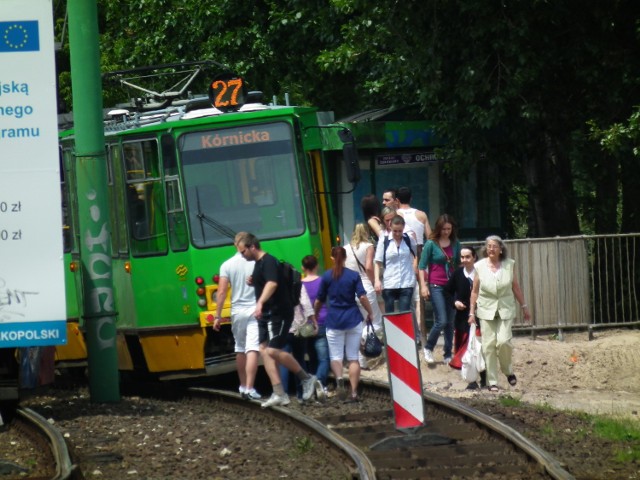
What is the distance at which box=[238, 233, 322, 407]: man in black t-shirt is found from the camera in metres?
14.4

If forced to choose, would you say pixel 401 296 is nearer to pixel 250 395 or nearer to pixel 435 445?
pixel 250 395

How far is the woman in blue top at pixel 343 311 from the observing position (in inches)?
583

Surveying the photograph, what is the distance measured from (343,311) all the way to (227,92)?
3.15 meters

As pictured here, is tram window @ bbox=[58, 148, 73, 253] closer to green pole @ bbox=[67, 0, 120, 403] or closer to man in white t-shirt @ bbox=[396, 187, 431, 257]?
green pole @ bbox=[67, 0, 120, 403]

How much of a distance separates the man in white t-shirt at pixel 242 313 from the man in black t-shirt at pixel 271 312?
0.13m

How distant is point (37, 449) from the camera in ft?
40.9

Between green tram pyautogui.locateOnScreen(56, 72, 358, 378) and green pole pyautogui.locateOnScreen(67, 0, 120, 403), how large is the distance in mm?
788

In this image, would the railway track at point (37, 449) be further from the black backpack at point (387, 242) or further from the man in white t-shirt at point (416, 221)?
the man in white t-shirt at point (416, 221)

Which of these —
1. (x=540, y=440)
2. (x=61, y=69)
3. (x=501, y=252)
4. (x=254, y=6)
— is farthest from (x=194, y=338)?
(x=61, y=69)

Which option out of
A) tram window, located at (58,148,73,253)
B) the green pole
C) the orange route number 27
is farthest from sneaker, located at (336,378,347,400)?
tram window, located at (58,148,73,253)

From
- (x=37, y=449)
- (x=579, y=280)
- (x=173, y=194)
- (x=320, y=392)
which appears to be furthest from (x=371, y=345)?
(x=579, y=280)

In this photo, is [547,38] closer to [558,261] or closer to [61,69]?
[558,261]

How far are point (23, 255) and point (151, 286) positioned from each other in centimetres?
411

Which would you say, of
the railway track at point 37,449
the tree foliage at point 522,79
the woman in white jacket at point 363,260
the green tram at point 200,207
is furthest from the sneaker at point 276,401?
the tree foliage at point 522,79
